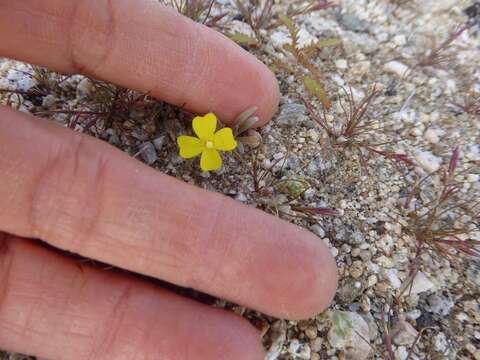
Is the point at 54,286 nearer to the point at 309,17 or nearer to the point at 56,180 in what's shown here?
the point at 56,180

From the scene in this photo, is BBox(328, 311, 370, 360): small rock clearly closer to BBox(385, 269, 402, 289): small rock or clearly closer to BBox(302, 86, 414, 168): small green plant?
BBox(385, 269, 402, 289): small rock

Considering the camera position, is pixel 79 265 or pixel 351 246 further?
Answer: pixel 351 246

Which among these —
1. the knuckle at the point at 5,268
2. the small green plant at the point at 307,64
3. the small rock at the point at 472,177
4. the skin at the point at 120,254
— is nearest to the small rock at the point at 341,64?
the small green plant at the point at 307,64

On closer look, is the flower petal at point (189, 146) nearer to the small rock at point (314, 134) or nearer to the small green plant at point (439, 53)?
the small rock at point (314, 134)

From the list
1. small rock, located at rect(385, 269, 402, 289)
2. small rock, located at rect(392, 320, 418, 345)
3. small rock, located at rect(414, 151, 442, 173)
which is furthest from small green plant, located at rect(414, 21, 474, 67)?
small rock, located at rect(392, 320, 418, 345)

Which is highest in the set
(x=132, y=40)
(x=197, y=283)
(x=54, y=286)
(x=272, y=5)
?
(x=272, y=5)

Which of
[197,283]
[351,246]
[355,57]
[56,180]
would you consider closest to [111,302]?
[197,283]

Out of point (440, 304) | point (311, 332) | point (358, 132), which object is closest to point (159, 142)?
point (358, 132)

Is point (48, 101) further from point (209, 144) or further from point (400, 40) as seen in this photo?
point (400, 40)
